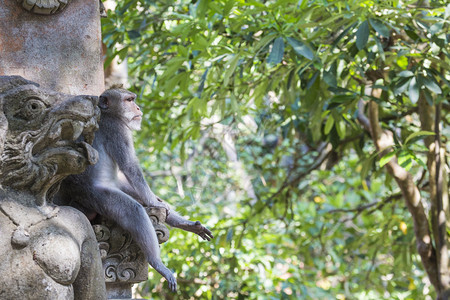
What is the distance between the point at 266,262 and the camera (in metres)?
6.84

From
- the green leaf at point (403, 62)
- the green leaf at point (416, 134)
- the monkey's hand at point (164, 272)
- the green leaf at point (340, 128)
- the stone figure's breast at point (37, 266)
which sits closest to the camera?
the stone figure's breast at point (37, 266)

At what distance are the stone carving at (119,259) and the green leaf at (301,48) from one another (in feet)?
5.84

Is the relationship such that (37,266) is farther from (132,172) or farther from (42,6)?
(42,6)

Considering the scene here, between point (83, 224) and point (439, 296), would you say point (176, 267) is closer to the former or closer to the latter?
point (439, 296)

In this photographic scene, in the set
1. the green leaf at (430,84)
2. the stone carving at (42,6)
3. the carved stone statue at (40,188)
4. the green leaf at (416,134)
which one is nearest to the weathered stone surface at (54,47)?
the stone carving at (42,6)

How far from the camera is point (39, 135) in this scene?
1837mm

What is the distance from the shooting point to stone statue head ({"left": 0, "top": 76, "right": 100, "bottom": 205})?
1.81m

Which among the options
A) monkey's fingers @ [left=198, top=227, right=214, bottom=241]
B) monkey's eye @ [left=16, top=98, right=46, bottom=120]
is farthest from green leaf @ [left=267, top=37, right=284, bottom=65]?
monkey's eye @ [left=16, top=98, right=46, bottom=120]

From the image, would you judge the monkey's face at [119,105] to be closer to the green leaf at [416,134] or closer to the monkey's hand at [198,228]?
the monkey's hand at [198,228]

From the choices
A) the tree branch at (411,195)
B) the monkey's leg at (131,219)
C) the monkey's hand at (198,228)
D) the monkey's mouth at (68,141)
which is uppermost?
the monkey's mouth at (68,141)

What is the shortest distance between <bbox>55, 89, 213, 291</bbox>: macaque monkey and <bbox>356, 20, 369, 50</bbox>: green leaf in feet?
5.63

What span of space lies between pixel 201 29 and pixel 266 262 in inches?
127

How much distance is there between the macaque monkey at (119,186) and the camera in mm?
2250

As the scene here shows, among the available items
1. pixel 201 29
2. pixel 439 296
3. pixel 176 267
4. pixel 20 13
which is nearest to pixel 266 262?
pixel 176 267
